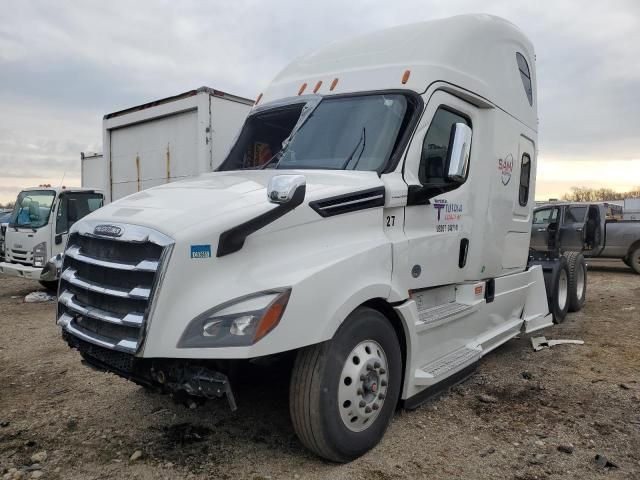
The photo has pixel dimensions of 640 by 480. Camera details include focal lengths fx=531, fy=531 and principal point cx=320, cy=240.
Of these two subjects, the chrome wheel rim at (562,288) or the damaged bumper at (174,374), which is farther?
the chrome wheel rim at (562,288)

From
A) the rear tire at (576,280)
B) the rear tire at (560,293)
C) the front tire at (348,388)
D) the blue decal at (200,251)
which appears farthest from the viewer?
the rear tire at (576,280)

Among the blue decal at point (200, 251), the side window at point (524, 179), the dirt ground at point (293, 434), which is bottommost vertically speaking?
the dirt ground at point (293, 434)

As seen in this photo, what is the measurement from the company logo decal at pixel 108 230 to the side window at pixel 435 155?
2234 millimetres

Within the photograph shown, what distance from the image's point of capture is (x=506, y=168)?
217 inches

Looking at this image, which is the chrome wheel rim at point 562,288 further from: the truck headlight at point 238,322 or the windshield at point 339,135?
the truck headlight at point 238,322

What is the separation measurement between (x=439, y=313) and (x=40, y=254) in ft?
27.8

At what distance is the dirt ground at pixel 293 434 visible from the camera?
3441 millimetres

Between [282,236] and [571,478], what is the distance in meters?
2.37

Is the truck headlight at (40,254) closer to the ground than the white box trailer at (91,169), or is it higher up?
closer to the ground

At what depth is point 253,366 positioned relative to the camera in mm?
3518

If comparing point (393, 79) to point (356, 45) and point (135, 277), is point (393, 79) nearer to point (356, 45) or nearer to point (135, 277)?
point (356, 45)

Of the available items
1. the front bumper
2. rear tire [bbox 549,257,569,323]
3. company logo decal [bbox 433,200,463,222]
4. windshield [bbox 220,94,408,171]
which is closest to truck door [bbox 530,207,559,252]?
rear tire [bbox 549,257,569,323]

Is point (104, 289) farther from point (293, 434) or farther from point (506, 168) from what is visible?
point (506, 168)

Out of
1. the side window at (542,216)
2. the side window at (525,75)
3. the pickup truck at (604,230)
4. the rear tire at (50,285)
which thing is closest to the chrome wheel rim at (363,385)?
the side window at (525,75)
